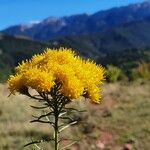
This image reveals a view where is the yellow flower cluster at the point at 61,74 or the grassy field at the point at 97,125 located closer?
the yellow flower cluster at the point at 61,74

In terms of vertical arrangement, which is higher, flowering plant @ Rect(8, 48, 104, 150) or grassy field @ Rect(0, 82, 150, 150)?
grassy field @ Rect(0, 82, 150, 150)

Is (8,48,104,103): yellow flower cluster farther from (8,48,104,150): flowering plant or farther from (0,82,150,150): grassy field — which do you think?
(0,82,150,150): grassy field

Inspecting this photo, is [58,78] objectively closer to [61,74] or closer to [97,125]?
[61,74]

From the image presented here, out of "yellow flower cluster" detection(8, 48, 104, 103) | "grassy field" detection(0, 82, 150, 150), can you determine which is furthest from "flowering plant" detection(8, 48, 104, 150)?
A: "grassy field" detection(0, 82, 150, 150)

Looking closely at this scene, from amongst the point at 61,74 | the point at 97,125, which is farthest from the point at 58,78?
the point at 97,125

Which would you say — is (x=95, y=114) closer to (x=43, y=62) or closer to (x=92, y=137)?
(x=92, y=137)

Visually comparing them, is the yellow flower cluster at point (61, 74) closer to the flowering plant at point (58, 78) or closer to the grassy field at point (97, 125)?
the flowering plant at point (58, 78)

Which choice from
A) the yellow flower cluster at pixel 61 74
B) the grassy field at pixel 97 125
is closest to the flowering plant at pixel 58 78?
the yellow flower cluster at pixel 61 74
